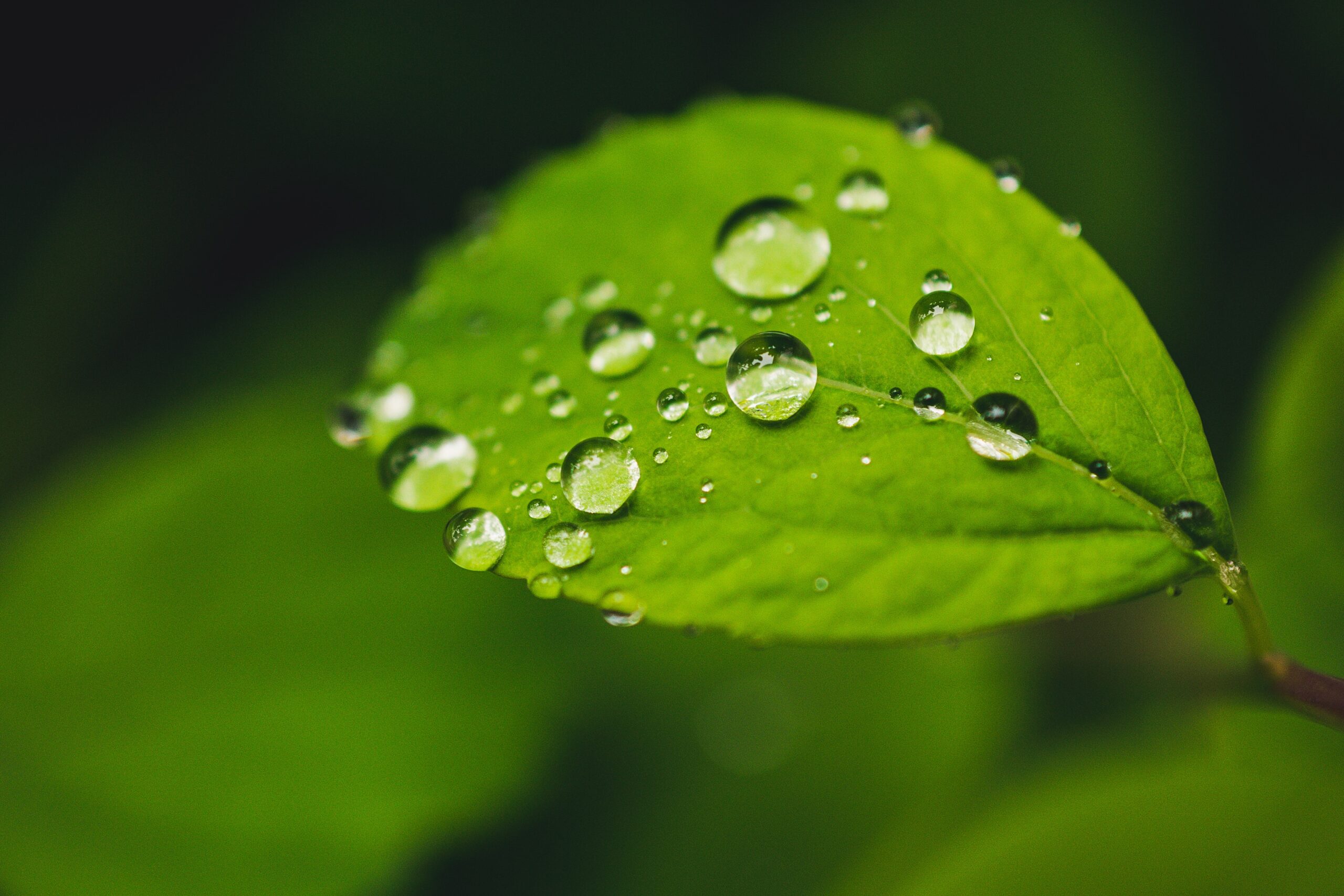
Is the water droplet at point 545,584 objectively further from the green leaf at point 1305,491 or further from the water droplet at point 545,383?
the green leaf at point 1305,491

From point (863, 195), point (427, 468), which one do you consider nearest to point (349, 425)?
point (427, 468)

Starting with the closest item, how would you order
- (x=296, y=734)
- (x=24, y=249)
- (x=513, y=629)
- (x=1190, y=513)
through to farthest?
1. (x=1190, y=513)
2. (x=296, y=734)
3. (x=513, y=629)
4. (x=24, y=249)

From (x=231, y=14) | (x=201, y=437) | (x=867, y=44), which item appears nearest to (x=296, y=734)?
(x=201, y=437)

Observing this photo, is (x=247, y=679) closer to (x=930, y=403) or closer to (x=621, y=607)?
(x=621, y=607)

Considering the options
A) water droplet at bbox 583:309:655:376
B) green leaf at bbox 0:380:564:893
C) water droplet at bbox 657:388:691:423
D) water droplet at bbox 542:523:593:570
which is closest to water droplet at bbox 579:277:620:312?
water droplet at bbox 583:309:655:376

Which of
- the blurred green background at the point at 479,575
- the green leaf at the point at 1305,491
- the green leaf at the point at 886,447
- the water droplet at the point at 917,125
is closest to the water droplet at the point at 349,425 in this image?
the green leaf at the point at 886,447

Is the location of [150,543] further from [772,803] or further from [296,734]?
[772,803]
